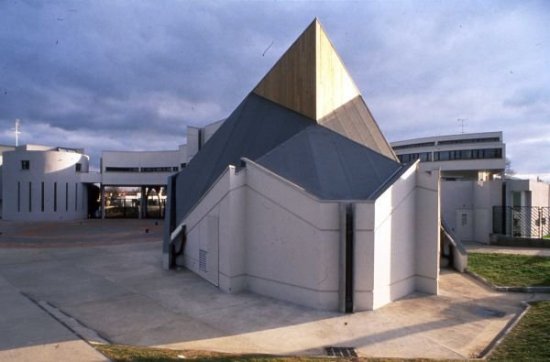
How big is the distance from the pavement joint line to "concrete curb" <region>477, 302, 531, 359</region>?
7646mm

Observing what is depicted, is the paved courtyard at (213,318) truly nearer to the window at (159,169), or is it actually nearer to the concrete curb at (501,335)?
the concrete curb at (501,335)

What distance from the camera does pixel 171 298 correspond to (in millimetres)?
10453

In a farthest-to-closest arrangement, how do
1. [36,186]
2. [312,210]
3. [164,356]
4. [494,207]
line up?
[36,186] → [494,207] → [312,210] → [164,356]

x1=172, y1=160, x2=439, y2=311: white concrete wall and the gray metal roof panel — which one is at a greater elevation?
the gray metal roof panel

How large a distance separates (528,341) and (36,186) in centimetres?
4569

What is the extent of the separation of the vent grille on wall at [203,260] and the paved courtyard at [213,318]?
0.45 m

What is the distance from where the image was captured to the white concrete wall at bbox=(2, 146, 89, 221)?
128 ft

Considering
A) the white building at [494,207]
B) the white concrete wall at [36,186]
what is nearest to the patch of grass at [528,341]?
the white building at [494,207]

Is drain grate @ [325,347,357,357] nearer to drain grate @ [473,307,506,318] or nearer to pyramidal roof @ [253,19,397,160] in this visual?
drain grate @ [473,307,506,318]

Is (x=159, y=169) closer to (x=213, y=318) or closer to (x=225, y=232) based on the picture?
(x=225, y=232)

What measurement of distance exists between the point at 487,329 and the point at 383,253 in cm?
299

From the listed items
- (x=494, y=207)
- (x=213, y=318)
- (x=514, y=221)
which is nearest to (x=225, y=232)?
(x=213, y=318)

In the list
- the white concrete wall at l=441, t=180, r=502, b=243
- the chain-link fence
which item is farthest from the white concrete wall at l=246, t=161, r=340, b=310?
the chain-link fence

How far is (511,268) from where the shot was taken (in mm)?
14039
